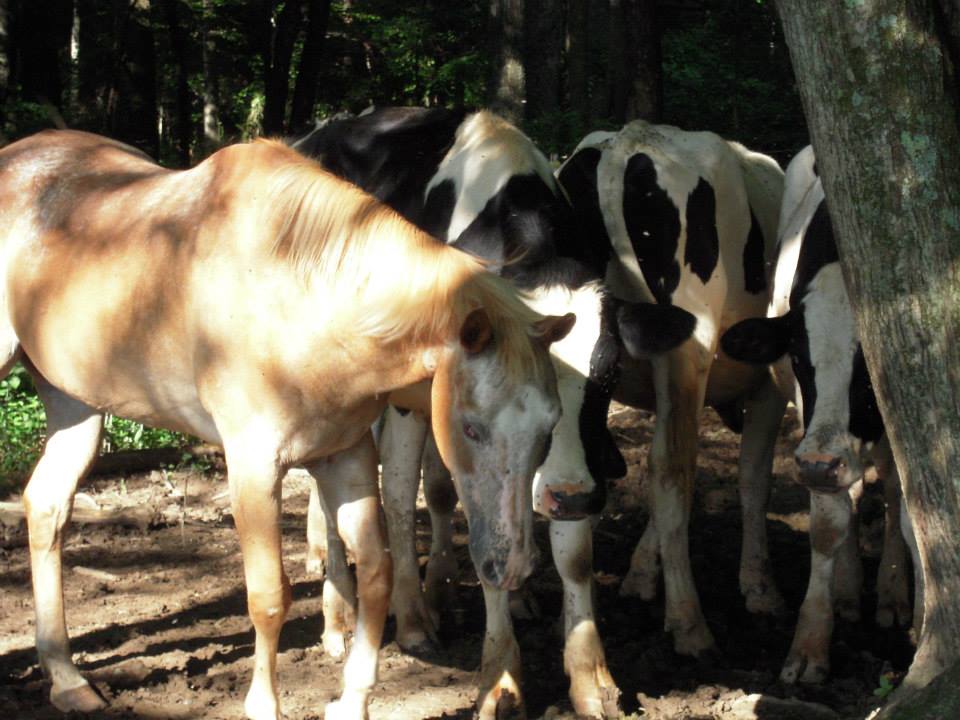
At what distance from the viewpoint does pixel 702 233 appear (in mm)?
6445

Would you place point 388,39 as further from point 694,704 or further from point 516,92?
point 694,704

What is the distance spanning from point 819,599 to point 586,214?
2210mm

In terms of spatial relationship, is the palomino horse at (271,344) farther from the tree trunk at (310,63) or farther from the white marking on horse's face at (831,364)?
the tree trunk at (310,63)

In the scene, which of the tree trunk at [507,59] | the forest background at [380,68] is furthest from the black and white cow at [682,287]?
the tree trunk at [507,59]

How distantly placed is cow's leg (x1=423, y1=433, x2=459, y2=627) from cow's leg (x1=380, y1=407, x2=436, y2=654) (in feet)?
0.70

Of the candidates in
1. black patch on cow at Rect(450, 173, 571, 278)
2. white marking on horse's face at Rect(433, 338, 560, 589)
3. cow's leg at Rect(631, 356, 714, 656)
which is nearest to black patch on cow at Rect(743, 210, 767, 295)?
cow's leg at Rect(631, 356, 714, 656)

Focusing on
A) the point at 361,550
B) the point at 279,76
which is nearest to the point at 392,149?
the point at 361,550

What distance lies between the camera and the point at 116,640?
19.1 ft

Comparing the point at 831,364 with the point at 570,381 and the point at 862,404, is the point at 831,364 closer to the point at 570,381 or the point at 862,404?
the point at 862,404

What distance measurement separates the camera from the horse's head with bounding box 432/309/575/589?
4.17 m

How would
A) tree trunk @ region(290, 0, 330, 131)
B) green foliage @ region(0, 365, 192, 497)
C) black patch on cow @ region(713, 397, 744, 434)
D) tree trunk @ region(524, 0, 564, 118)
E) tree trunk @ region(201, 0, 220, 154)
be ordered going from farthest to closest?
tree trunk @ region(201, 0, 220, 154), tree trunk @ region(290, 0, 330, 131), tree trunk @ region(524, 0, 564, 118), green foliage @ region(0, 365, 192, 497), black patch on cow @ region(713, 397, 744, 434)

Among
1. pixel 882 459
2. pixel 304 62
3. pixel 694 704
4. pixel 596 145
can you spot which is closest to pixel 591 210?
pixel 596 145

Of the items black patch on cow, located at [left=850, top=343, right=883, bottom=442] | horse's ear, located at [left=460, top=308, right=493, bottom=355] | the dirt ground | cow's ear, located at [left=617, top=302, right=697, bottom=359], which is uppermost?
horse's ear, located at [left=460, top=308, right=493, bottom=355]

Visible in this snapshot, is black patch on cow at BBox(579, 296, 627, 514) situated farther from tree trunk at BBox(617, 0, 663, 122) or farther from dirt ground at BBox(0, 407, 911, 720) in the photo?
tree trunk at BBox(617, 0, 663, 122)
